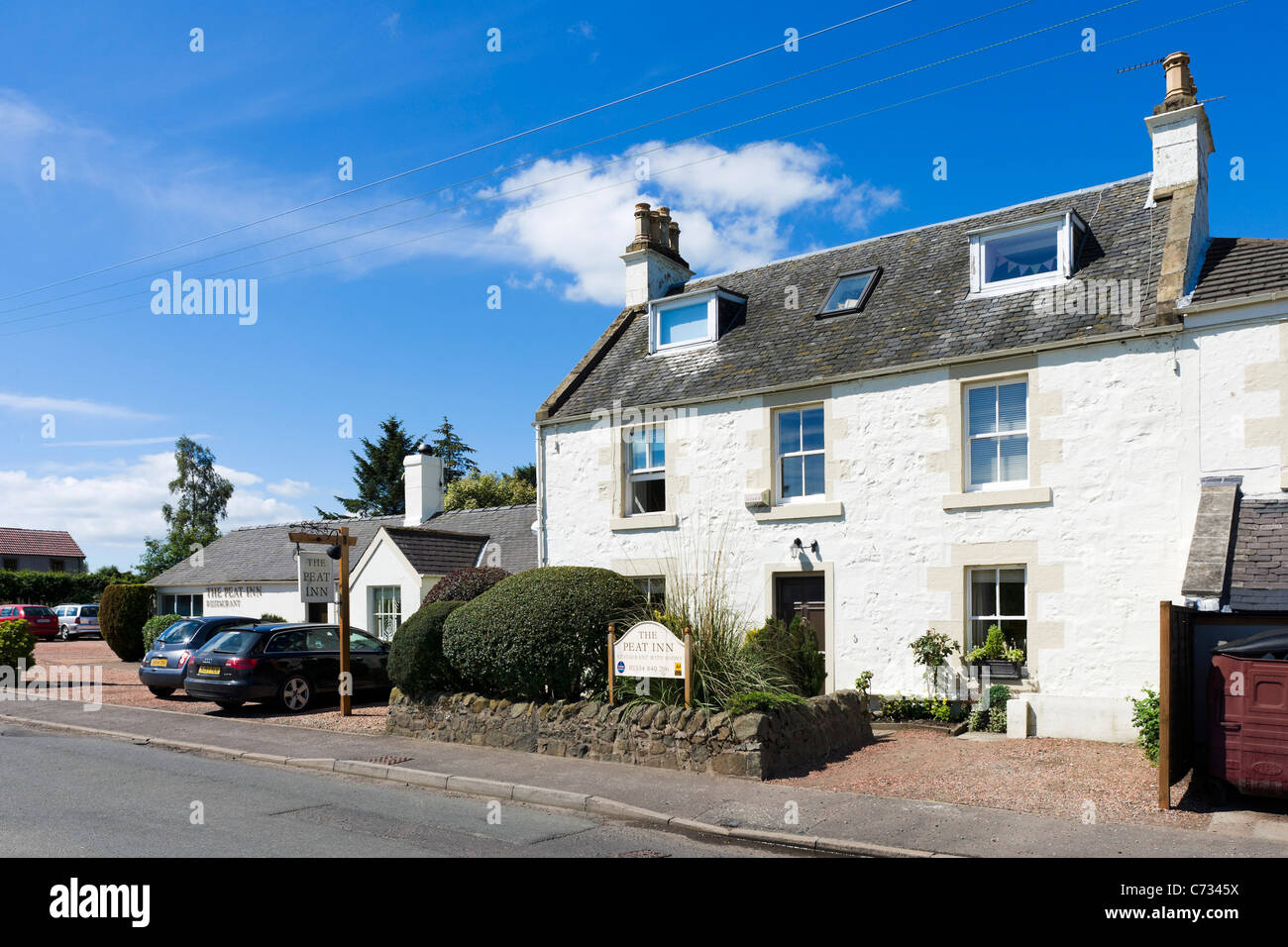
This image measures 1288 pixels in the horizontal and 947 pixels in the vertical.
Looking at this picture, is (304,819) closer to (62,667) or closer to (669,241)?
(669,241)

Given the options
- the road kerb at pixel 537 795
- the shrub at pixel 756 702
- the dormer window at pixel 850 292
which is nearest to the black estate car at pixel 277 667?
the road kerb at pixel 537 795

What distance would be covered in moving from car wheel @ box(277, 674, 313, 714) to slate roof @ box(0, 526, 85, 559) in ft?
201

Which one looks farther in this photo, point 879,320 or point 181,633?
point 181,633

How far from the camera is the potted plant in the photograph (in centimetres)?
1318

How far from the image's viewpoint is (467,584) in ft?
58.0

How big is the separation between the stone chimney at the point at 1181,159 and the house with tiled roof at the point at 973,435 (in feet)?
0.13

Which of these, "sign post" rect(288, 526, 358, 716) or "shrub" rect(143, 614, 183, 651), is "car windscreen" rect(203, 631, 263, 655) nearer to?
"sign post" rect(288, 526, 358, 716)

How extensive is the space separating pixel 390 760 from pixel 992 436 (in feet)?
30.4

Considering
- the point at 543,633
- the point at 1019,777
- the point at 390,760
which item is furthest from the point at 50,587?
the point at 1019,777

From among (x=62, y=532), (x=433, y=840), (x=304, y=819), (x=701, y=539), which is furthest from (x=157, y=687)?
(x=62, y=532)

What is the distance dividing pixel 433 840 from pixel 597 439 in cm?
1083

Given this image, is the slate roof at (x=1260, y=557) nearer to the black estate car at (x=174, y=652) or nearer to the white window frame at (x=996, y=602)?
the white window frame at (x=996, y=602)

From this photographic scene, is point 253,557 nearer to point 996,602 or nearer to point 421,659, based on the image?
point 421,659
